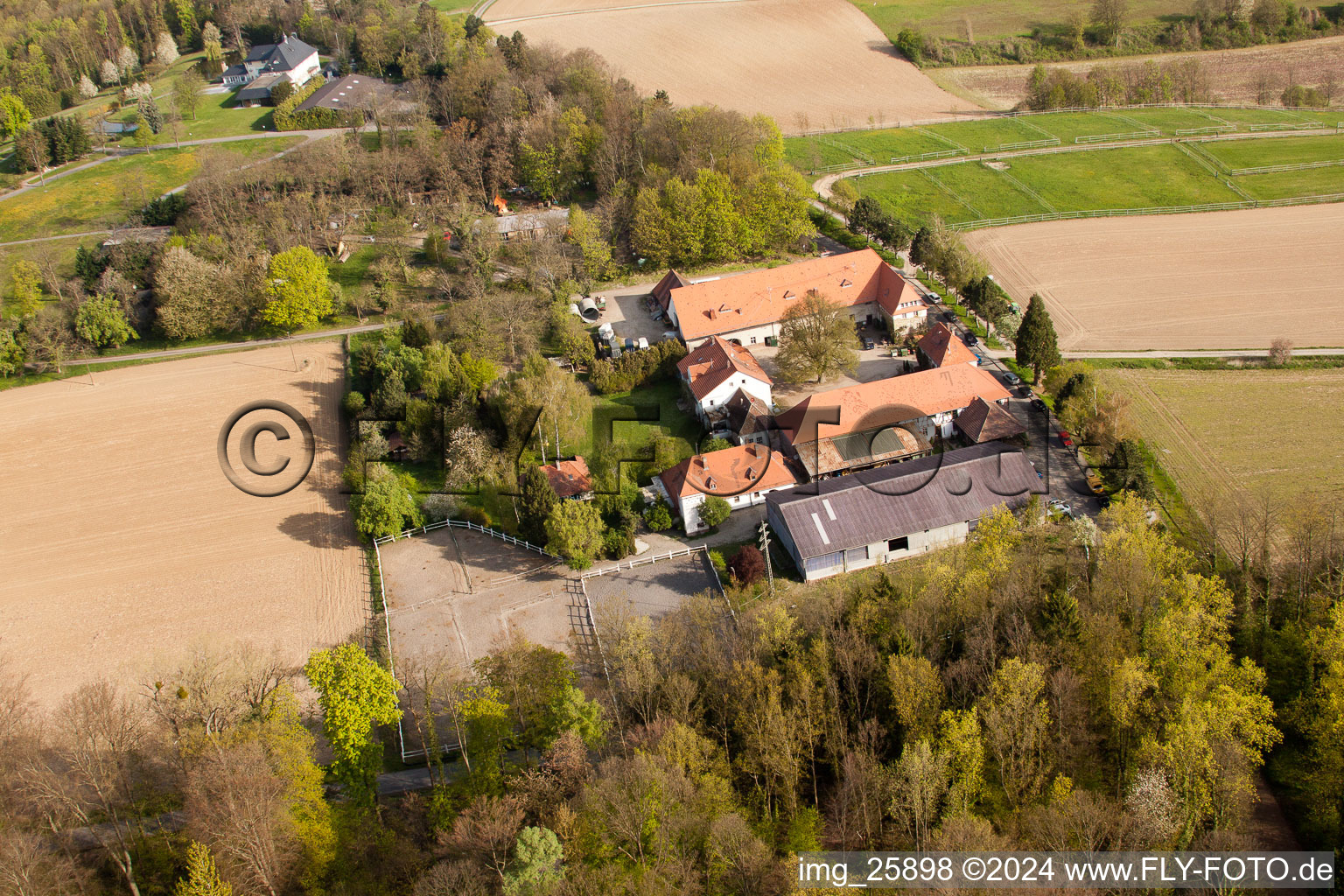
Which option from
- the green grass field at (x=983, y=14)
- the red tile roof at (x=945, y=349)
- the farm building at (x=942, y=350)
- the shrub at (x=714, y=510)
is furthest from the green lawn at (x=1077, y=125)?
the shrub at (x=714, y=510)

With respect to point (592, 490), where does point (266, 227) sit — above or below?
above

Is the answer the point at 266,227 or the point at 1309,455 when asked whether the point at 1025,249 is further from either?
the point at 266,227

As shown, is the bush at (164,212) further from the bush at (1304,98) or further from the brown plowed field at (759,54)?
the bush at (1304,98)

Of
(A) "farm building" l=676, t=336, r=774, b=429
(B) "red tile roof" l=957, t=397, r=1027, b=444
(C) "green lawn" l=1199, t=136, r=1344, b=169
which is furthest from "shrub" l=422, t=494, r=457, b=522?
(C) "green lawn" l=1199, t=136, r=1344, b=169

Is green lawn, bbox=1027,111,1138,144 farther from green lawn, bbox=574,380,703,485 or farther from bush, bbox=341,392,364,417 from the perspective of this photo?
bush, bbox=341,392,364,417

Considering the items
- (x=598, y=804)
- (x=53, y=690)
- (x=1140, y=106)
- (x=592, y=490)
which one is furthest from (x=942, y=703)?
(x=1140, y=106)

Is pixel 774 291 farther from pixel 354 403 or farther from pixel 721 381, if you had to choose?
pixel 354 403

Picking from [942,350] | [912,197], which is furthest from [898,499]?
[912,197]
